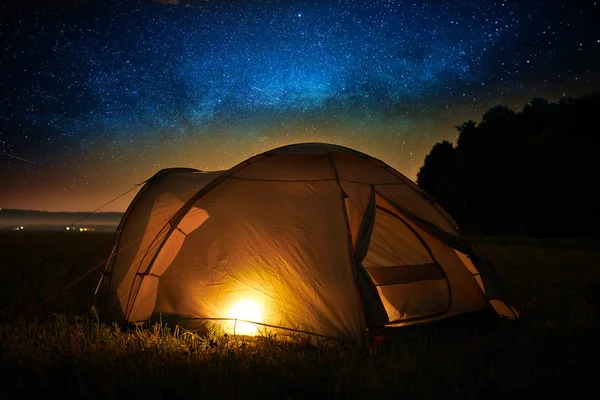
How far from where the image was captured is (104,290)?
26.1 feet

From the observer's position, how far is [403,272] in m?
7.40

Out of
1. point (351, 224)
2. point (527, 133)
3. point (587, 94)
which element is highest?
point (587, 94)

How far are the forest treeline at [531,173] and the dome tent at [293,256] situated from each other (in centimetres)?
2600

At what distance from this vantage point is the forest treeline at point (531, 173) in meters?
31.1

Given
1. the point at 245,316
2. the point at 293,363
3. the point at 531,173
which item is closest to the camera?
the point at 293,363

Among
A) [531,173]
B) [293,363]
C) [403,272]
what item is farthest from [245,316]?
[531,173]

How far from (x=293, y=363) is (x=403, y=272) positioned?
2722 millimetres

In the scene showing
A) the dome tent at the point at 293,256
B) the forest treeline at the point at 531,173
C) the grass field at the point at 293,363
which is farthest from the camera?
the forest treeline at the point at 531,173

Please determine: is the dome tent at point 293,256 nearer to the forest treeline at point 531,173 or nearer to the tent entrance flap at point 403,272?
the tent entrance flap at point 403,272

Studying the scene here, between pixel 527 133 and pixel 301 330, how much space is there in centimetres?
3480

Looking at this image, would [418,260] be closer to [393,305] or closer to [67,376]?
[393,305]

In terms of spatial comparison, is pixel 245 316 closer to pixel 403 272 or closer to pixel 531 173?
pixel 403 272

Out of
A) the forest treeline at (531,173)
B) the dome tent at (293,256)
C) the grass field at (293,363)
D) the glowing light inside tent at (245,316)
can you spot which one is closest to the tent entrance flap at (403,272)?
the dome tent at (293,256)

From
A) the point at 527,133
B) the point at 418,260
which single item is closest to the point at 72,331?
the point at 418,260
